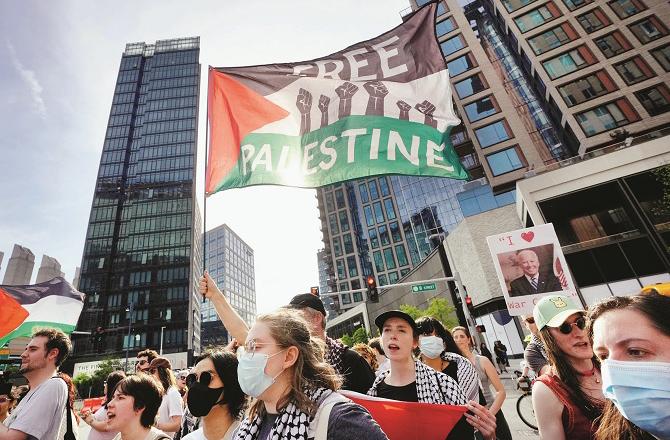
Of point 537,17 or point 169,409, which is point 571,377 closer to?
point 169,409

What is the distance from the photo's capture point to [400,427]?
77.4 inches

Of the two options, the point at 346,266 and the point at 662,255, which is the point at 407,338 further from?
the point at 346,266

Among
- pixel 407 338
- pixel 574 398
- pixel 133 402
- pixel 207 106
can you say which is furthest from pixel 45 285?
pixel 574 398

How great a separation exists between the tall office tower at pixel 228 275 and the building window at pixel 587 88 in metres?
105

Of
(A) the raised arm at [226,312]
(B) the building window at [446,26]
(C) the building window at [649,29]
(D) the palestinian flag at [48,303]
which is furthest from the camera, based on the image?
(B) the building window at [446,26]

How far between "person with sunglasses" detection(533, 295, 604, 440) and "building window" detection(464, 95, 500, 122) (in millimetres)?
38879

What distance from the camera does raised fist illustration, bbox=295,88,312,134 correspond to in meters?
5.24

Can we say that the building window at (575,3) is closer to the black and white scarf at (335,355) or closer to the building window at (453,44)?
the building window at (453,44)

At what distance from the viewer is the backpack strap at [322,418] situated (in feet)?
4.52

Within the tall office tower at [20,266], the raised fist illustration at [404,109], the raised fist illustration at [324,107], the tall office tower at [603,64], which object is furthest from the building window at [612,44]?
the tall office tower at [20,266]

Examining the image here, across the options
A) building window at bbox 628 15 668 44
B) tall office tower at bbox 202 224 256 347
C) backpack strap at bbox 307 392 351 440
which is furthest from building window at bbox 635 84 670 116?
tall office tower at bbox 202 224 256 347

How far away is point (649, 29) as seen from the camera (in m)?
28.5

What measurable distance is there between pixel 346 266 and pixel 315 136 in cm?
6816

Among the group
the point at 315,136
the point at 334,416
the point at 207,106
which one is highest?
the point at 207,106
